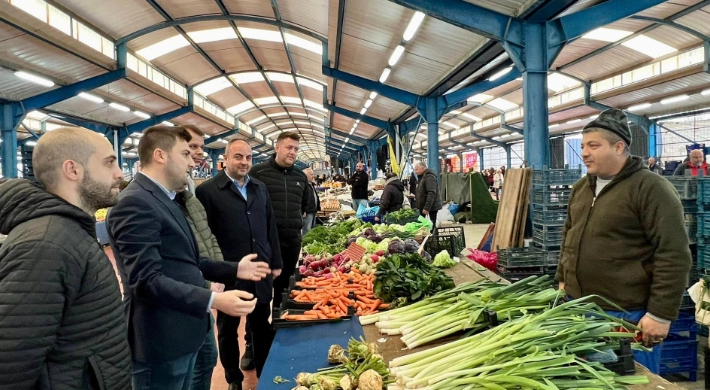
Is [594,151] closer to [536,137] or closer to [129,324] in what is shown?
[129,324]

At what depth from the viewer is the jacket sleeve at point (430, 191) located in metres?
8.78

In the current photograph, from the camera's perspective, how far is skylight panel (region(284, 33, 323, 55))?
477 inches

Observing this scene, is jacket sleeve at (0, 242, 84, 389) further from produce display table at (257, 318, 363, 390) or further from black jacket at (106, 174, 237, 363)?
produce display table at (257, 318, 363, 390)

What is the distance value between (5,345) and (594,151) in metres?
2.69

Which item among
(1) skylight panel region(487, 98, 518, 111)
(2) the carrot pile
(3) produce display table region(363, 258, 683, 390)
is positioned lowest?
(3) produce display table region(363, 258, 683, 390)

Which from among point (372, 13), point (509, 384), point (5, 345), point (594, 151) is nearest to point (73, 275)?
point (5, 345)

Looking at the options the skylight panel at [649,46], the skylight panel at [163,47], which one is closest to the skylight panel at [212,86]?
the skylight panel at [163,47]

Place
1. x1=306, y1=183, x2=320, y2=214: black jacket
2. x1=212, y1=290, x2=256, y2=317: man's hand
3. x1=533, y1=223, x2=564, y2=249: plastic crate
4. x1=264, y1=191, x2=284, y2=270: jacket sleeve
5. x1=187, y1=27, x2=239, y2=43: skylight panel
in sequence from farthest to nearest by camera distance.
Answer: x1=187, y1=27, x2=239, y2=43: skylight panel, x1=306, y1=183, x2=320, y2=214: black jacket, x1=533, y1=223, x2=564, y2=249: plastic crate, x1=264, y1=191, x2=284, y2=270: jacket sleeve, x1=212, y1=290, x2=256, y2=317: man's hand

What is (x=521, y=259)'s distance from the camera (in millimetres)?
4578

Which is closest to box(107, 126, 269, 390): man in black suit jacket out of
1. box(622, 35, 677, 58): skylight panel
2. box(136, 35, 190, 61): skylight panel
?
box(622, 35, 677, 58): skylight panel

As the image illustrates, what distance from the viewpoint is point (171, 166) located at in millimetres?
2299

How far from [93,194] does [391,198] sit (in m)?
7.01

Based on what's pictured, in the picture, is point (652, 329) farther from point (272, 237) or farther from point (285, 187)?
point (285, 187)

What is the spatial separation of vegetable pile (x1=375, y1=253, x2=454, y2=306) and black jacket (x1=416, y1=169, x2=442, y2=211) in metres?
5.57
